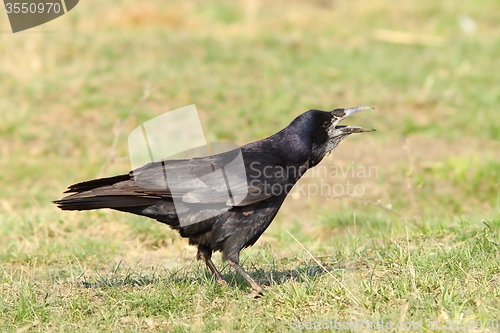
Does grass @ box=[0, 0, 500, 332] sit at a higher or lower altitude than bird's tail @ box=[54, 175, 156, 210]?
lower

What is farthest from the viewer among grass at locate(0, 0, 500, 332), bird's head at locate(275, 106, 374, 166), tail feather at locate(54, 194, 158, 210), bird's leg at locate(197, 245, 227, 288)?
bird's head at locate(275, 106, 374, 166)

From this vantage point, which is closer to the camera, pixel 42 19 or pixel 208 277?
pixel 208 277

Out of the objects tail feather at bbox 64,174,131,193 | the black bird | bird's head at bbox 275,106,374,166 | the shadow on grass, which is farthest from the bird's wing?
the shadow on grass

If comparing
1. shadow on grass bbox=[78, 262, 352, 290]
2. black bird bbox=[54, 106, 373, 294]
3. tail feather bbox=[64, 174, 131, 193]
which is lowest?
shadow on grass bbox=[78, 262, 352, 290]

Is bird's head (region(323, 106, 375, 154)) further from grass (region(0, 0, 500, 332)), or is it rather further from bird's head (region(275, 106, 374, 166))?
grass (region(0, 0, 500, 332))

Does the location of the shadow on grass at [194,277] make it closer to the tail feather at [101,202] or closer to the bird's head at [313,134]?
the tail feather at [101,202]

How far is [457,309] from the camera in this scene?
3553mm

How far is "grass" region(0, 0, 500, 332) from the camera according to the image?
156 inches

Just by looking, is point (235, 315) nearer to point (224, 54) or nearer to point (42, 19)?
point (224, 54)

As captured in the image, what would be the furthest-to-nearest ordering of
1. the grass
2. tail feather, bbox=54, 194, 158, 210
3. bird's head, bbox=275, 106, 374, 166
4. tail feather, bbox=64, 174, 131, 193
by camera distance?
bird's head, bbox=275, 106, 374, 166, tail feather, bbox=64, 174, 131, 193, tail feather, bbox=54, 194, 158, 210, the grass

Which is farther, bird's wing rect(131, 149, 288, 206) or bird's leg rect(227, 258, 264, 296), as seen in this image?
bird's wing rect(131, 149, 288, 206)

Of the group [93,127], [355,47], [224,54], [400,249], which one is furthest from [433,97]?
[400,249]

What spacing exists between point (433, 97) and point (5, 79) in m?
6.91

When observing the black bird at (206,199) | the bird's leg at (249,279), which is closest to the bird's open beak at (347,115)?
the black bird at (206,199)
